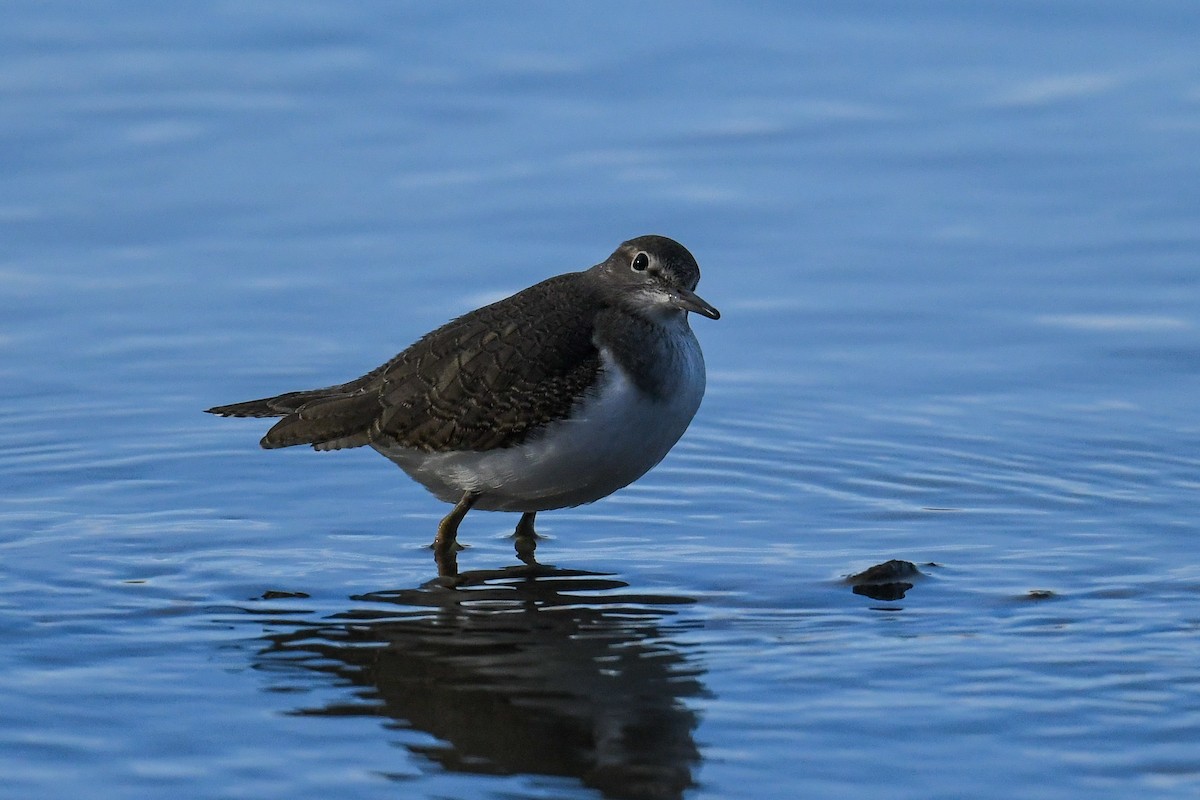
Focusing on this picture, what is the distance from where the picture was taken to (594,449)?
33.2 ft

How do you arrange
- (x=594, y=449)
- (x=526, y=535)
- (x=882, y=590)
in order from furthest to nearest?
(x=526, y=535), (x=594, y=449), (x=882, y=590)

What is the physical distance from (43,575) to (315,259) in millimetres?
5156

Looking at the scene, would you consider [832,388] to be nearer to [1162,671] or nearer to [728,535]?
[728,535]

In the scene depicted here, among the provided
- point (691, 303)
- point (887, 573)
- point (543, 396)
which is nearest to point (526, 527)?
point (543, 396)

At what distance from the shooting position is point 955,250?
1476 centimetres

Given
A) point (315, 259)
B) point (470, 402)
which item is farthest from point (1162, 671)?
Answer: point (315, 259)

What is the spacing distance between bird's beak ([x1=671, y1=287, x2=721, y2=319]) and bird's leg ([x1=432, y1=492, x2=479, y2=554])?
1.50m

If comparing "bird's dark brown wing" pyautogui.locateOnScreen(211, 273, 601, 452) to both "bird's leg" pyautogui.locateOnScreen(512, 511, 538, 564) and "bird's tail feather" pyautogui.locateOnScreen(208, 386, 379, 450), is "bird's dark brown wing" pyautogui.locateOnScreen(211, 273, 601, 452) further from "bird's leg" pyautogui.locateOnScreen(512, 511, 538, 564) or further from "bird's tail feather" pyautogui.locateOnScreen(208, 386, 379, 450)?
"bird's leg" pyautogui.locateOnScreen(512, 511, 538, 564)

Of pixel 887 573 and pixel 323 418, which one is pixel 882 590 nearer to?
pixel 887 573

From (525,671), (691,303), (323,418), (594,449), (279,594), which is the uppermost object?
(691,303)

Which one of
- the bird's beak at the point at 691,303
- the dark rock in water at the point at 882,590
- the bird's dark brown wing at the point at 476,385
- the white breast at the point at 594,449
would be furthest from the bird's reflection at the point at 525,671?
the bird's beak at the point at 691,303

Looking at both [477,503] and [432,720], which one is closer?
[432,720]

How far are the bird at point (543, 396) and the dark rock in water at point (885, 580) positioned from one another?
1236 mm

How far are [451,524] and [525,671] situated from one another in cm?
188
